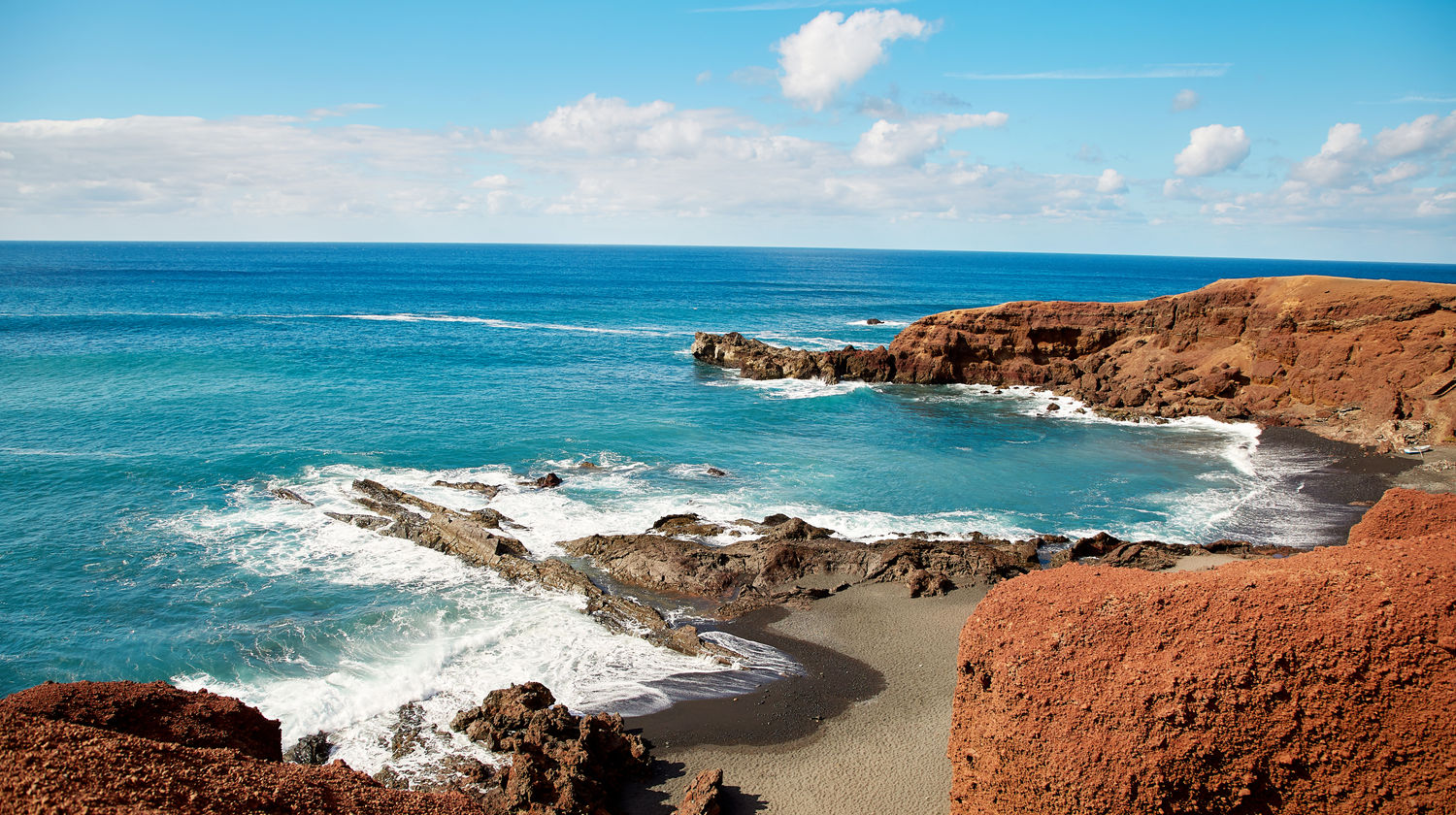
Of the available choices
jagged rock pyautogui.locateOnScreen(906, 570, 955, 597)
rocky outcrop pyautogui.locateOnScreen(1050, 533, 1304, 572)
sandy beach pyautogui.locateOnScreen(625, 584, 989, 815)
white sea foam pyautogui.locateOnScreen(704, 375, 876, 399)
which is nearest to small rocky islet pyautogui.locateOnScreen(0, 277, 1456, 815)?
sandy beach pyautogui.locateOnScreen(625, 584, 989, 815)

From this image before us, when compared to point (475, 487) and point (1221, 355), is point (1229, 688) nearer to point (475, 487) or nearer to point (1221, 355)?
point (475, 487)

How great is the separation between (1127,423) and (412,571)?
3783cm

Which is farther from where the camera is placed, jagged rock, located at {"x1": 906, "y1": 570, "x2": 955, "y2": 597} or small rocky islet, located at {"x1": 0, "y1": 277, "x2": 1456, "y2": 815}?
jagged rock, located at {"x1": 906, "y1": 570, "x2": 955, "y2": 597}

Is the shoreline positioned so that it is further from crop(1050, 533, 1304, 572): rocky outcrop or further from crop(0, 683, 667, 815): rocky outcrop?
crop(0, 683, 667, 815): rocky outcrop

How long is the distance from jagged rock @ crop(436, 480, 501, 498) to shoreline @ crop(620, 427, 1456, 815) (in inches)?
506

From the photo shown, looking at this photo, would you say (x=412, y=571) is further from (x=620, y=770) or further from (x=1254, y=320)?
(x=1254, y=320)

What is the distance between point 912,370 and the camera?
174ft

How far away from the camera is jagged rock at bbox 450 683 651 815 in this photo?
12359 millimetres

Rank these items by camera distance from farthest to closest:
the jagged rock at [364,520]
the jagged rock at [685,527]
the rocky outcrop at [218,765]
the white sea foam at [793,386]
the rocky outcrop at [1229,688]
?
the white sea foam at [793,386]
the jagged rock at [364,520]
the jagged rock at [685,527]
the rocky outcrop at [1229,688]
the rocky outcrop at [218,765]

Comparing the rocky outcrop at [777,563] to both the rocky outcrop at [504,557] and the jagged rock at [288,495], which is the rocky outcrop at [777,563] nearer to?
the rocky outcrop at [504,557]

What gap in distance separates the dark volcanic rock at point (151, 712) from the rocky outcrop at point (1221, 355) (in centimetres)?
4454

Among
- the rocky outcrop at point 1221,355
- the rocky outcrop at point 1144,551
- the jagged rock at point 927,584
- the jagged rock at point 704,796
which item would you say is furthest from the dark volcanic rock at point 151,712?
the rocky outcrop at point 1221,355

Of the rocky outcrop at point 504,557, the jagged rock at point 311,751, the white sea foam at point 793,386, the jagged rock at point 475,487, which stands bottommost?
the jagged rock at point 311,751

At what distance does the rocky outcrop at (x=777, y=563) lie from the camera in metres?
21.0
